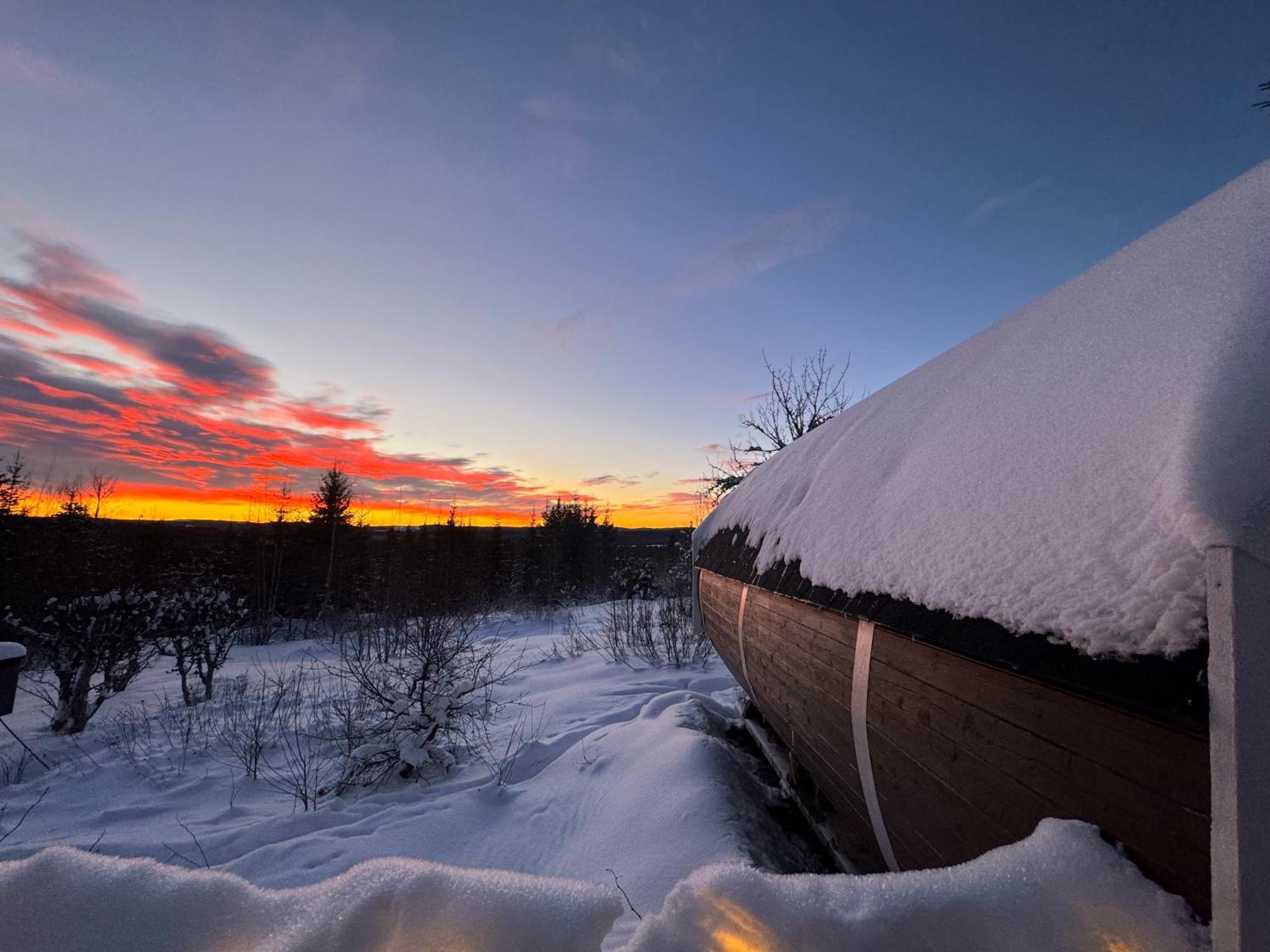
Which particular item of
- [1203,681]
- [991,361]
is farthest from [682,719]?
[1203,681]

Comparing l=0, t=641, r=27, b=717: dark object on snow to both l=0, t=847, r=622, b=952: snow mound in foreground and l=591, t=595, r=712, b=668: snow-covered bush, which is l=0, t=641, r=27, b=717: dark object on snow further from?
l=591, t=595, r=712, b=668: snow-covered bush

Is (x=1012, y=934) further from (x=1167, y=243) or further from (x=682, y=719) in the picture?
(x=682, y=719)

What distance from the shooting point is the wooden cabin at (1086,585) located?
0.67 m

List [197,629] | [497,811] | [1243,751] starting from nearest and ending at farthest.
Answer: [1243,751]
[497,811]
[197,629]

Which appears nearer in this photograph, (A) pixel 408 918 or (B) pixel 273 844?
(A) pixel 408 918

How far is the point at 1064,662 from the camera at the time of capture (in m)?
0.89

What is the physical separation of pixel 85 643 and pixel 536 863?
8767 millimetres

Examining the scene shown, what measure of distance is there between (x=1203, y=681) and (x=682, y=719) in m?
4.47

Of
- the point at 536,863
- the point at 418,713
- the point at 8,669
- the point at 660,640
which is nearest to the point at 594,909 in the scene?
the point at 536,863

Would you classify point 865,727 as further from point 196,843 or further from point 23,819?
point 23,819

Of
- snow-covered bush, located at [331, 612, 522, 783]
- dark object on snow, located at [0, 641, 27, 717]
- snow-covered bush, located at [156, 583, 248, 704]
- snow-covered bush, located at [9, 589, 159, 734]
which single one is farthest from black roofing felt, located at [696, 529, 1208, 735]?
snow-covered bush, located at [156, 583, 248, 704]

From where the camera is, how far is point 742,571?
336 centimetres

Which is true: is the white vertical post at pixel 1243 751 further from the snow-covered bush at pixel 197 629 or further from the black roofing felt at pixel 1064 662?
the snow-covered bush at pixel 197 629

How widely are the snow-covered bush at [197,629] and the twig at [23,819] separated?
4.46 meters
